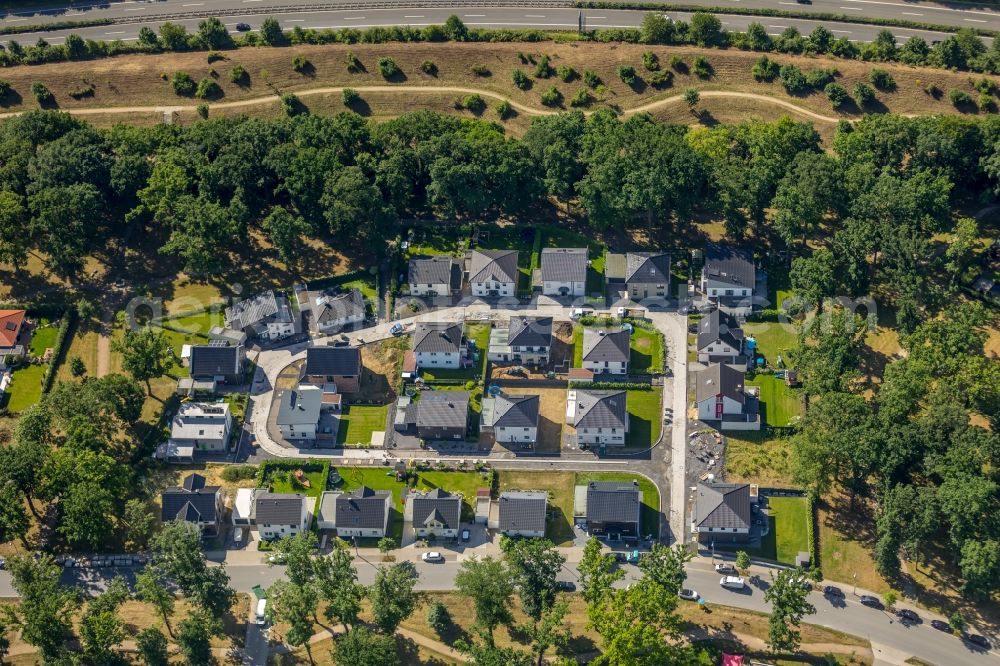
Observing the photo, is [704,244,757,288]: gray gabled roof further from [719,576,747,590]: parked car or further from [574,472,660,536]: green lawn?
[719,576,747,590]: parked car

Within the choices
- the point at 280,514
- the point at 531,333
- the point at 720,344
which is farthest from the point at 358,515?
the point at 720,344

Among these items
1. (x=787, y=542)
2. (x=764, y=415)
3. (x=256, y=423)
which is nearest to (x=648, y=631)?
(x=787, y=542)

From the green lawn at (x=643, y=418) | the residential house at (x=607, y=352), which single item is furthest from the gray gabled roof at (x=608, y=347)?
the green lawn at (x=643, y=418)

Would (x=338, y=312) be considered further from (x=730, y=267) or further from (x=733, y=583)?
(x=733, y=583)

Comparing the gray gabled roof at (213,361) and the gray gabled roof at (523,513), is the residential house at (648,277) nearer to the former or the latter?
the gray gabled roof at (523,513)

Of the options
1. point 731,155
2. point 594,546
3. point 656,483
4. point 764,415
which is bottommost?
point 594,546

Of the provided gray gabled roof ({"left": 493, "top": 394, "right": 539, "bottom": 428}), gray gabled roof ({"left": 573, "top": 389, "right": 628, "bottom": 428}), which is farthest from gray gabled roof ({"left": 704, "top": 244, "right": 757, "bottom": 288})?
Result: gray gabled roof ({"left": 493, "top": 394, "right": 539, "bottom": 428})

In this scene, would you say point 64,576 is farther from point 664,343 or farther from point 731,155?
point 731,155
